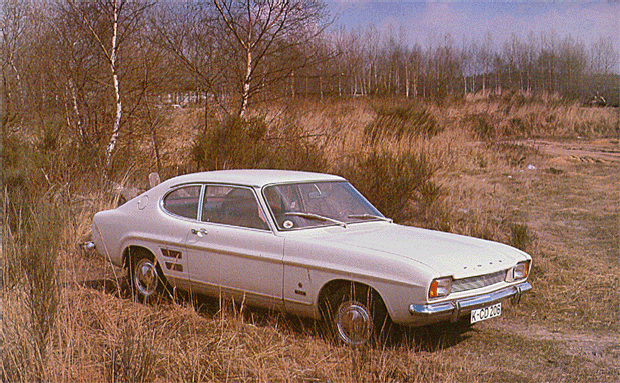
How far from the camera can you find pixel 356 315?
455 centimetres

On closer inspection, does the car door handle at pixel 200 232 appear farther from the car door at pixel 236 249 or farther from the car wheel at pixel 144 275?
the car wheel at pixel 144 275

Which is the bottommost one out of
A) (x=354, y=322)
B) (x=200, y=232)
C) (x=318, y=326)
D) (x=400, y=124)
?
(x=318, y=326)

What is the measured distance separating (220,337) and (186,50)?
1030 centimetres

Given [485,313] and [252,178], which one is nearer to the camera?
[485,313]

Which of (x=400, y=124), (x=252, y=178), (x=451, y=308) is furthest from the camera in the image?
(x=400, y=124)

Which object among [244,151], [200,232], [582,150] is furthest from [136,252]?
→ [582,150]

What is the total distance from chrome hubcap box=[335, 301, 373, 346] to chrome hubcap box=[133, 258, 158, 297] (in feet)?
6.38

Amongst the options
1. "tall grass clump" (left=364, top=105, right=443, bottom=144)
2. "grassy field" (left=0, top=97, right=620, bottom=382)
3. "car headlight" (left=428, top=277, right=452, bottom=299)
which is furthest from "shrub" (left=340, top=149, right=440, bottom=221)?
"car headlight" (left=428, top=277, right=452, bottom=299)

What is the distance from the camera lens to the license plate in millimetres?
4562

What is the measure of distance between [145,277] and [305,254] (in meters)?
1.85

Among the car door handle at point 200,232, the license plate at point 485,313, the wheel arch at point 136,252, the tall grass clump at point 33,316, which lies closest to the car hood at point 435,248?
the license plate at point 485,313

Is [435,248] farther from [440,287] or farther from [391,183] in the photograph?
[391,183]

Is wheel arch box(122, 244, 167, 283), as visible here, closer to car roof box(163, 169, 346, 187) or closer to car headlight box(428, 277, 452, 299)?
car roof box(163, 169, 346, 187)

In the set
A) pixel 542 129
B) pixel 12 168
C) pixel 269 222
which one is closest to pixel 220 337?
pixel 269 222
